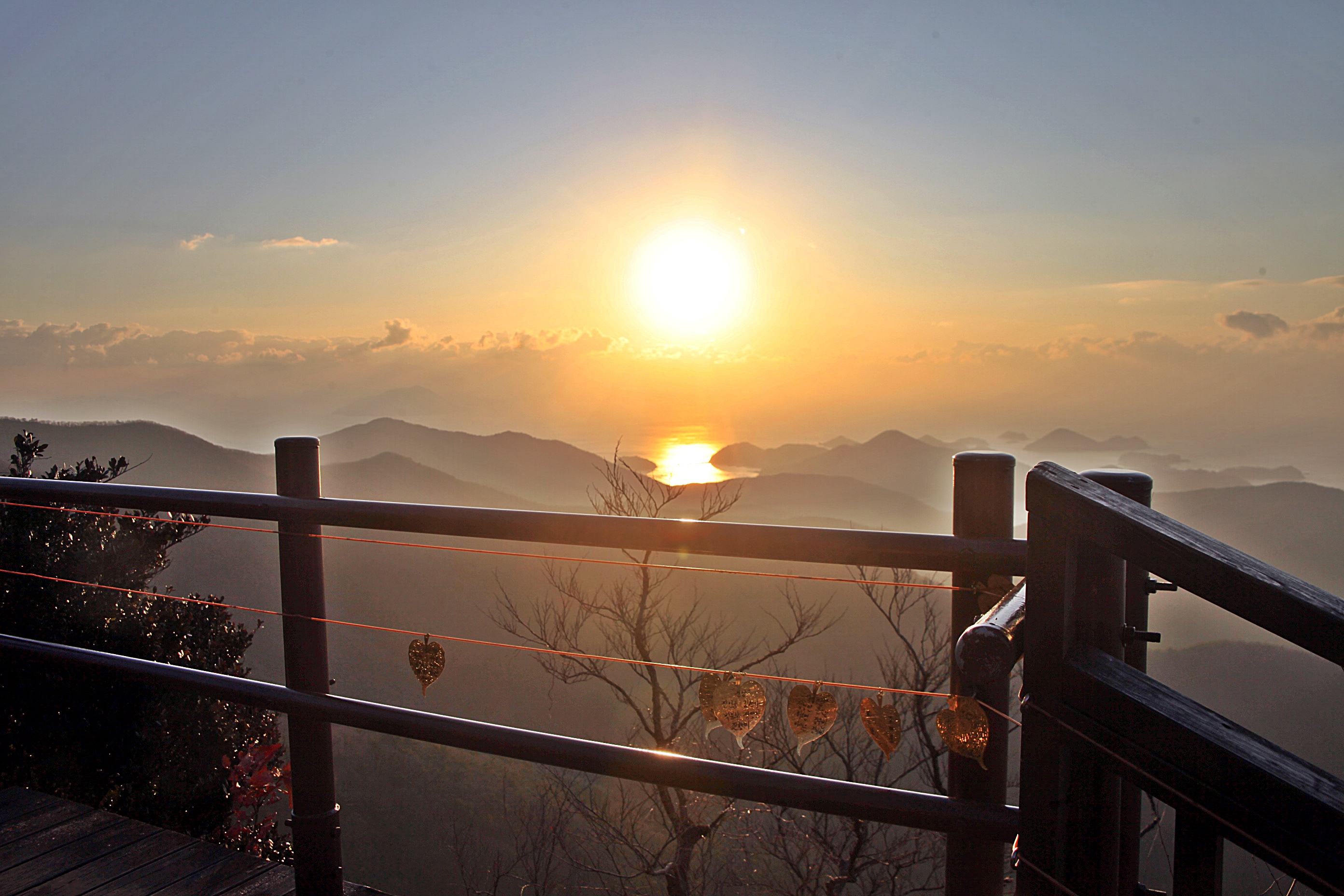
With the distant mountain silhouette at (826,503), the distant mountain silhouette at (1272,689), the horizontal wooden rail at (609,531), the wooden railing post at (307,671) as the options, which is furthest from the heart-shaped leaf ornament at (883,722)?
the distant mountain silhouette at (1272,689)

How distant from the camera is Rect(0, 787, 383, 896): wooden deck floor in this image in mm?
1860

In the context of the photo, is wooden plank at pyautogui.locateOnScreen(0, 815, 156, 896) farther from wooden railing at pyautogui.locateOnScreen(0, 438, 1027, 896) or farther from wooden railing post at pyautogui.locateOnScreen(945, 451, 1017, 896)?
wooden railing post at pyautogui.locateOnScreen(945, 451, 1017, 896)

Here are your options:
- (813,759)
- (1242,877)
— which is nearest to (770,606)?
(813,759)

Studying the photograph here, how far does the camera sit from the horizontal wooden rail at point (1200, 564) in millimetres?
625

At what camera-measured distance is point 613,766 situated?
1.37 meters

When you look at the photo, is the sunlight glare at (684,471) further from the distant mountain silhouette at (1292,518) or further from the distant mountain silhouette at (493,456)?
the distant mountain silhouette at (1292,518)

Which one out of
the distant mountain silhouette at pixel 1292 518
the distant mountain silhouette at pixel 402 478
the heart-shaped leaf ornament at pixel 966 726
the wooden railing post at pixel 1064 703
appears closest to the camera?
the wooden railing post at pixel 1064 703

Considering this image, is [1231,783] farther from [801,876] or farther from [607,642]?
[801,876]

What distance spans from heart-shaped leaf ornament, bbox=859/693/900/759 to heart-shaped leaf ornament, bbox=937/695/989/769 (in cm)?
12

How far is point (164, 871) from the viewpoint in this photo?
1.92 metres

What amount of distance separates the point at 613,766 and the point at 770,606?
3322 cm

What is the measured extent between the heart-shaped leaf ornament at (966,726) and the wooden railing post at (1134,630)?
7.0 inches

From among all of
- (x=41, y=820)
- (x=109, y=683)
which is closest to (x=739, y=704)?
(x=41, y=820)

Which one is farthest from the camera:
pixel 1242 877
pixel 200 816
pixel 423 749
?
pixel 1242 877
